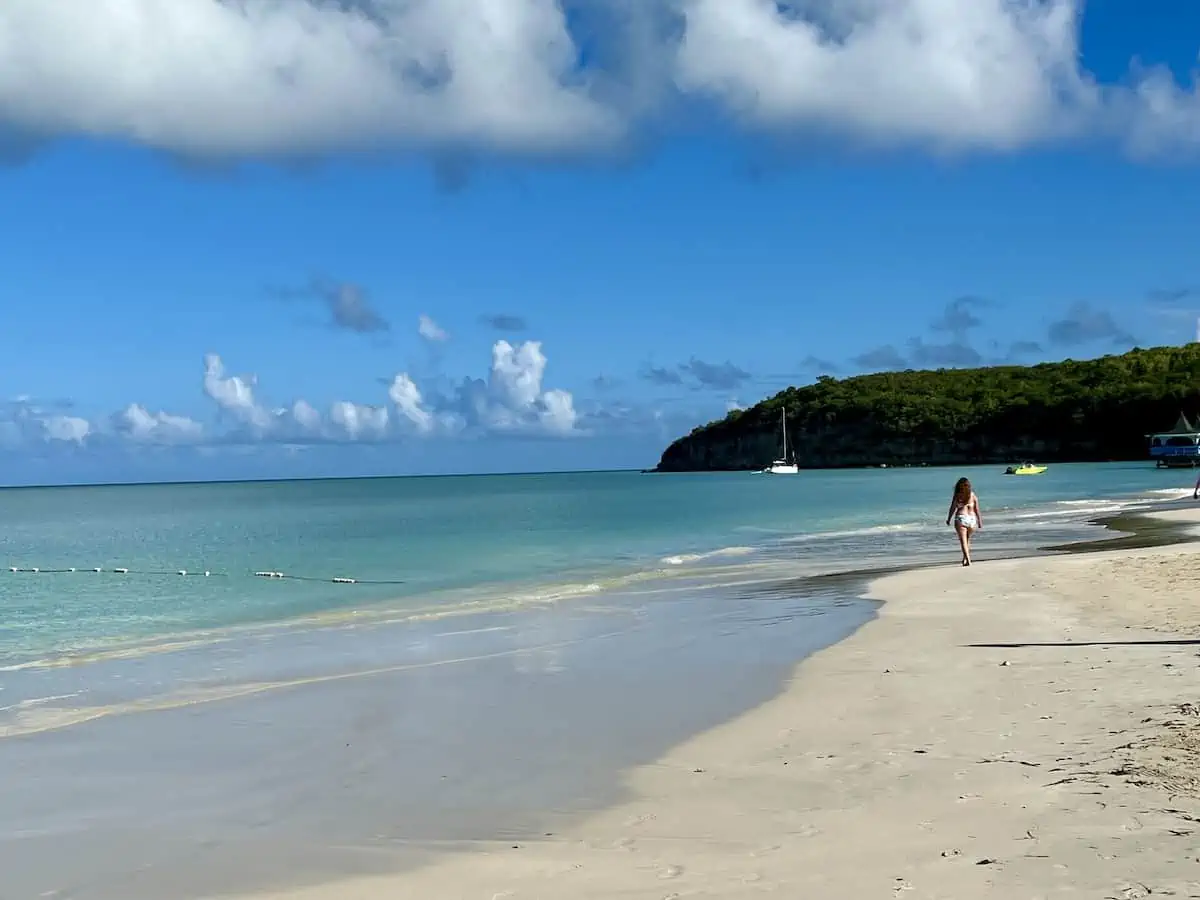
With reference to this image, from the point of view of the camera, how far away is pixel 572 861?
668cm

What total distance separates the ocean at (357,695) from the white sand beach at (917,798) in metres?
0.60

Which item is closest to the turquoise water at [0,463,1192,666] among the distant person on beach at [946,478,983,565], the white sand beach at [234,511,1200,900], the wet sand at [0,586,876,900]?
the distant person on beach at [946,478,983,565]

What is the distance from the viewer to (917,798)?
24.5 ft

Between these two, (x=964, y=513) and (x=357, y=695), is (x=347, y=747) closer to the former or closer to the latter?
(x=357, y=695)

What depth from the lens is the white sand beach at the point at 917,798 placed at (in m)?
6.04

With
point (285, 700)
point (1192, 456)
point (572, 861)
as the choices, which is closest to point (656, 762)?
→ point (572, 861)

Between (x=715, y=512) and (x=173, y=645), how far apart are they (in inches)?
2158

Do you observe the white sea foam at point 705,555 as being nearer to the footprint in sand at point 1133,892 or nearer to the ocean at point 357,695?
the ocean at point 357,695

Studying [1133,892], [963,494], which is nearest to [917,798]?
[1133,892]

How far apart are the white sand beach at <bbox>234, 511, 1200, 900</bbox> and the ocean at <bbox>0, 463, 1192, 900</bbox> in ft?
1.95

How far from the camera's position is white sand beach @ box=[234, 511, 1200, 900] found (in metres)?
6.04

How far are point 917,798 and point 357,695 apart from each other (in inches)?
288

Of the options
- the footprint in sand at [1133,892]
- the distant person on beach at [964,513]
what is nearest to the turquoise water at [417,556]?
the distant person on beach at [964,513]

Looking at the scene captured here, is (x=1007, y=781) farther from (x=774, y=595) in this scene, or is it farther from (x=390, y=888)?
(x=774, y=595)
